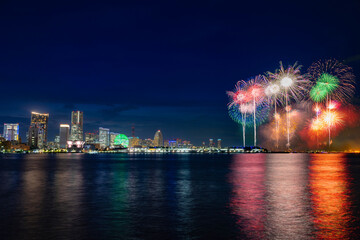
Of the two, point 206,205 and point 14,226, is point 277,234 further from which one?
point 14,226

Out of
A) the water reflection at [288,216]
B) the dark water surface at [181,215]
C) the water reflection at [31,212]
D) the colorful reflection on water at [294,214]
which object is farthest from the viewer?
the water reflection at [31,212]

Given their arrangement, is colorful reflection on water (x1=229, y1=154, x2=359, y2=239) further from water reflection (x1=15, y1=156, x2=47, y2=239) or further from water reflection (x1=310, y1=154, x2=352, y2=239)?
water reflection (x1=15, y1=156, x2=47, y2=239)

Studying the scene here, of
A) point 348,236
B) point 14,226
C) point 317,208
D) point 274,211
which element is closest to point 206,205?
point 274,211

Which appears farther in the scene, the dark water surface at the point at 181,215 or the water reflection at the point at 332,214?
the dark water surface at the point at 181,215

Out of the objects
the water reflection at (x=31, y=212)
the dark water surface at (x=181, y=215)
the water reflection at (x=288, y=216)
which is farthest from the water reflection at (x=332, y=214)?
the water reflection at (x=31, y=212)

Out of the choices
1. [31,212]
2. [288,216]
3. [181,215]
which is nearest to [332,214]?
[288,216]

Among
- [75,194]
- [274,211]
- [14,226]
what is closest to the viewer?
[14,226]

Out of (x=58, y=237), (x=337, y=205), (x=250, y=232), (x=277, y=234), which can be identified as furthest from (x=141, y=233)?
(x=337, y=205)

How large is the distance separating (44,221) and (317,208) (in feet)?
59.0

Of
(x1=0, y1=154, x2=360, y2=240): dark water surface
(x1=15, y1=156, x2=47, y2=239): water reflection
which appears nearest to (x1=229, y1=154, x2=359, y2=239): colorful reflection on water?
(x1=0, y1=154, x2=360, y2=240): dark water surface

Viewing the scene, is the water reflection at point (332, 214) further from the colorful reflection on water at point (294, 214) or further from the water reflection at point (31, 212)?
the water reflection at point (31, 212)

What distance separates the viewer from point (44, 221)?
1911cm

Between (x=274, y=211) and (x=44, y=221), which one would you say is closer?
(x=44, y=221)

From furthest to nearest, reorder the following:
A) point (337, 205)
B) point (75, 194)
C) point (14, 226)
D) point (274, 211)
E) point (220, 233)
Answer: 1. point (75, 194)
2. point (337, 205)
3. point (274, 211)
4. point (14, 226)
5. point (220, 233)
